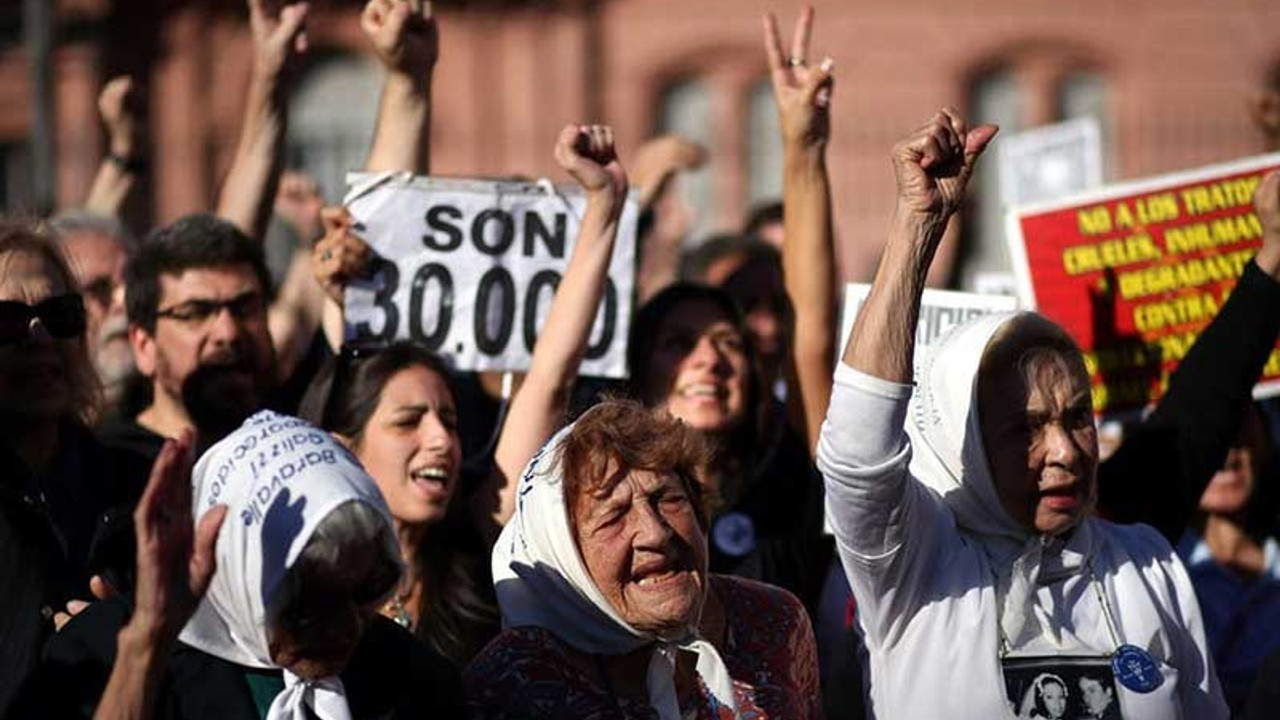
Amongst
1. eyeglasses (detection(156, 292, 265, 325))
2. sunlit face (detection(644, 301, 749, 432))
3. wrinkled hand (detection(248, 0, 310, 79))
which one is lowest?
sunlit face (detection(644, 301, 749, 432))

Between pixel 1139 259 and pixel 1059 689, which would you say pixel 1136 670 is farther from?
pixel 1139 259

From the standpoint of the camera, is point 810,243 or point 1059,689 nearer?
point 1059,689

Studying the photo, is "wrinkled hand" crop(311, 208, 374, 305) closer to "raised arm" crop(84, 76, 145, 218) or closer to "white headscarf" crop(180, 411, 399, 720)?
"raised arm" crop(84, 76, 145, 218)

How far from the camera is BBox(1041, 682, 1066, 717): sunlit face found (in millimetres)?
4547

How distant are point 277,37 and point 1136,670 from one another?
3.32 meters

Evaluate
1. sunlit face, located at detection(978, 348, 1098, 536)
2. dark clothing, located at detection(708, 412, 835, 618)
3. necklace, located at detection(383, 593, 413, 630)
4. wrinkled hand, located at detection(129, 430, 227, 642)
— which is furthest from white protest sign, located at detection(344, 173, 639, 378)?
wrinkled hand, located at detection(129, 430, 227, 642)

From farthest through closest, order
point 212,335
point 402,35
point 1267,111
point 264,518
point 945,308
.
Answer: point 1267,111
point 402,35
point 212,335
point 945,308
point 264,518

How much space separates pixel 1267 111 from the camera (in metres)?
7.19

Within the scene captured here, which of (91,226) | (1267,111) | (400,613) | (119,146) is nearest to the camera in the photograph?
(400,613)

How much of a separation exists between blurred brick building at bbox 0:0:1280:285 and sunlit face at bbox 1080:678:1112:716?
2195 centimetres

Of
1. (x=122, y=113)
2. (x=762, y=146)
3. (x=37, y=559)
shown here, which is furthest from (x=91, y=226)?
(x=762, y=146)

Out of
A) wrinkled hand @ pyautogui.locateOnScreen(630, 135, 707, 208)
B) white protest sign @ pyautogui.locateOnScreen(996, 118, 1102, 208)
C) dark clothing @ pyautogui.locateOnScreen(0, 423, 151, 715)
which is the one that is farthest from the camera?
wrinkled hand @ pyautogui.locateOnScreen(630, 135, 707, 208)

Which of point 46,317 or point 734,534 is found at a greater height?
point 46,317

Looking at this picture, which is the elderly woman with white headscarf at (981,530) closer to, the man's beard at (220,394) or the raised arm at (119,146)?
the man's beard at (220,394)
